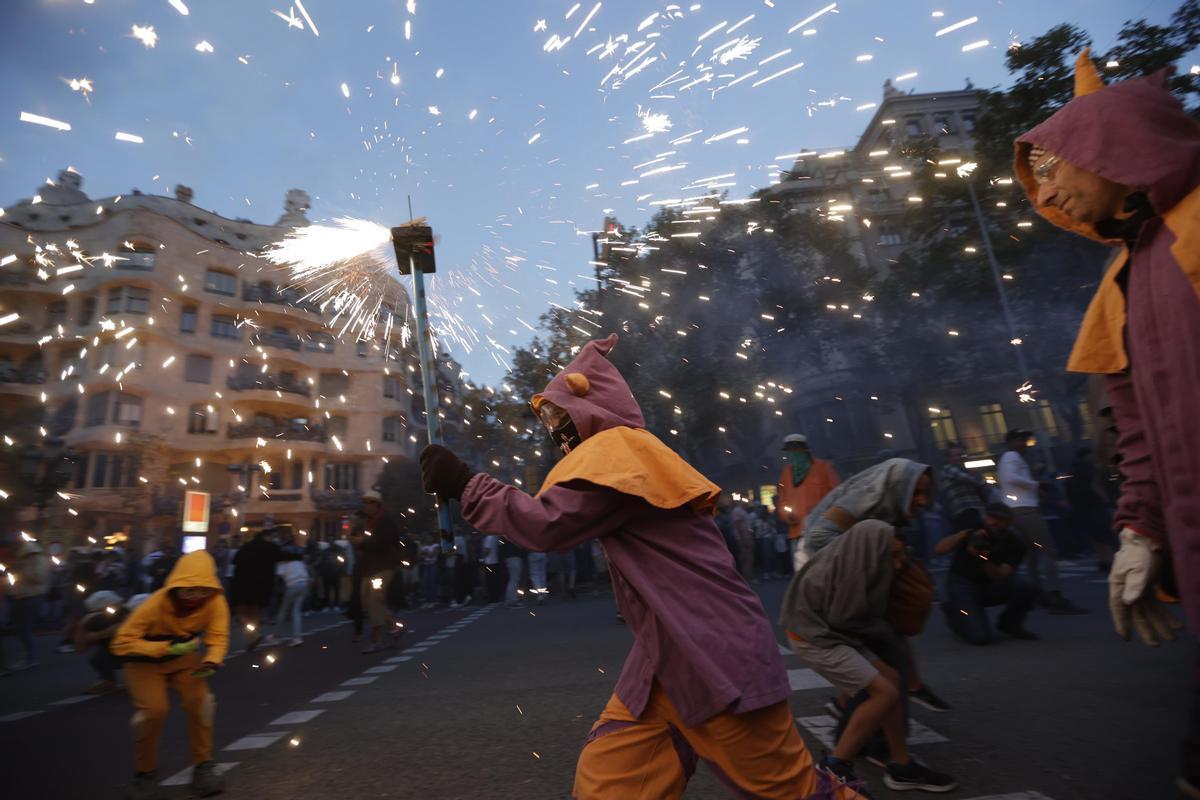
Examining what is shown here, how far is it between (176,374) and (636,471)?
3811 centimetres

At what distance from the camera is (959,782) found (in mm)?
3072

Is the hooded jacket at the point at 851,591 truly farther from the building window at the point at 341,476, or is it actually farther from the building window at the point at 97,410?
the building window at the point at 341,476

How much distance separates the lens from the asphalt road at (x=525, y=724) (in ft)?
10.8

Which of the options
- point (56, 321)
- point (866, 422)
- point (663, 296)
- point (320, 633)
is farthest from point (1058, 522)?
point (56, 321)

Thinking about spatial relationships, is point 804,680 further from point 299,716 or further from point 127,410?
point 127,410

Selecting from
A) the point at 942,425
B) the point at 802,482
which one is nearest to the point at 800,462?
the point at 802,482

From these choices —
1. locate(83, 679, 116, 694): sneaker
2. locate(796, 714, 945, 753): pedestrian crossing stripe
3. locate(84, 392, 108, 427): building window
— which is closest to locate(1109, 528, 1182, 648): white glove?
locate(796, 714, 945, 753): pedestrian crossing stripe

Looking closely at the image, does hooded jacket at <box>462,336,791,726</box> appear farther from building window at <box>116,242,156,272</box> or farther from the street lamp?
building window at <box>116,242,156,272</box>

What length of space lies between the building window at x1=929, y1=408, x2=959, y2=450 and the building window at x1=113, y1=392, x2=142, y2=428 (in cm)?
4051

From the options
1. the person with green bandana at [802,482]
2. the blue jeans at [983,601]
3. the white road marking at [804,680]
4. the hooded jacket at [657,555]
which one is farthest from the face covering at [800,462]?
the hooded jacket at [657,555]

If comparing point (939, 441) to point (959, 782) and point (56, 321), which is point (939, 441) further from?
point (56, 321)

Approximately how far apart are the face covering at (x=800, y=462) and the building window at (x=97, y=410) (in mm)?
35851

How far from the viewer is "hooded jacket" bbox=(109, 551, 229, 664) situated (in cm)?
396

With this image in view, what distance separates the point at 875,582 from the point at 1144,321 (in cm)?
189
